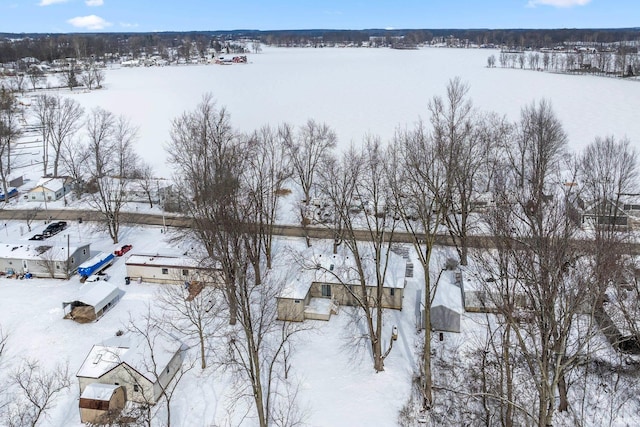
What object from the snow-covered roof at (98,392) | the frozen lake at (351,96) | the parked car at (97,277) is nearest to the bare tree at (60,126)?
the frozen lake at (351,96)

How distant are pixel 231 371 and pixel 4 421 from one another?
7895 millimetres

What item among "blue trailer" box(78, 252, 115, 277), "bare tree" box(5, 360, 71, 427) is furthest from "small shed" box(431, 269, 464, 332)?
"blue trailer" box(78, 252, 115, 277)

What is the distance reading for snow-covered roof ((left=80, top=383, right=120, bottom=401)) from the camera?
706 inches

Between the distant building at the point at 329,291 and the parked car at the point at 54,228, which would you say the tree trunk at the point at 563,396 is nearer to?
the distant building at the point at 329,291

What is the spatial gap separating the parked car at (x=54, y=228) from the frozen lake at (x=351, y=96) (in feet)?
46.9

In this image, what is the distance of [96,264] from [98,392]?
1247 cm

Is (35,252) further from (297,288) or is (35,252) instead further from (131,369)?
(297,288)

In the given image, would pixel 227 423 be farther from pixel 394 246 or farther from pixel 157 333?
pixel 394 246

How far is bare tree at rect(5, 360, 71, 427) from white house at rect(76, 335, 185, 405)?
1.13 meters

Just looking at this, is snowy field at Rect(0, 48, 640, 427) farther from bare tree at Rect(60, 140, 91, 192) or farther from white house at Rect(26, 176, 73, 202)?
white house at Rect(26, 176, 73, 202)

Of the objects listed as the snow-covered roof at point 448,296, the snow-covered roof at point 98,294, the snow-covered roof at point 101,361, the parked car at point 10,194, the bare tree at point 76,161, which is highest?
the bare tree at point 76,161

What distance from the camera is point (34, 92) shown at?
97.5 metres

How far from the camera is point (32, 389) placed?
19094 millimetres

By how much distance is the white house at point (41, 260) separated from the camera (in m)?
28.7
